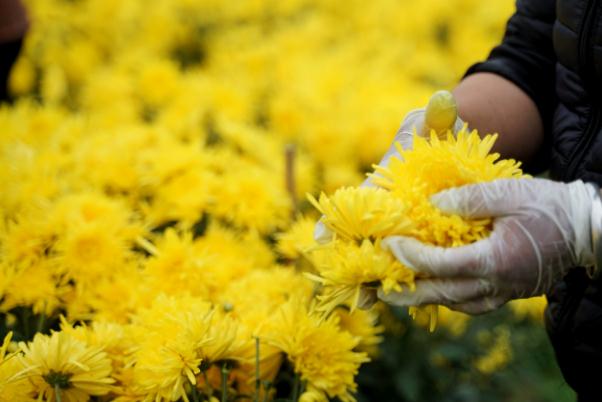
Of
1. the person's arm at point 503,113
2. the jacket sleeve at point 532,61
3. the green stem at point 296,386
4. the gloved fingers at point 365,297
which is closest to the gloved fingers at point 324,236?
the gloved fingers at point 365,297

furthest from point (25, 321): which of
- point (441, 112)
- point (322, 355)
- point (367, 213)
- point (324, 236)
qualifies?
point (441, 112)

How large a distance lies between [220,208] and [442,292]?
3.48 ft

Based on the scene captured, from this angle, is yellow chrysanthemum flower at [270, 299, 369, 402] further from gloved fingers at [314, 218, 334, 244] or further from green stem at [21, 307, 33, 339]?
green stem at [21, 307, 33, 339]

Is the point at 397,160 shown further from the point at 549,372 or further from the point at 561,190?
the point at 549,372

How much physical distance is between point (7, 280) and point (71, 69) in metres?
2.31

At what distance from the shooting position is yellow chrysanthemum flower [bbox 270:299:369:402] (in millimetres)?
1359

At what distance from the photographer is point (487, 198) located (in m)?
1.06

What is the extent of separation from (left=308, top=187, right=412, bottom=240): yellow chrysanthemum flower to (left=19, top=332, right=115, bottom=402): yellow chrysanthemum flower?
504 mm

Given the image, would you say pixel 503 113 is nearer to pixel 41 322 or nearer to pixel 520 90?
pixel 520 90

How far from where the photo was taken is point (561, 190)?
1.07 m

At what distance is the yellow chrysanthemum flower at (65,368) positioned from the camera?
122 cm

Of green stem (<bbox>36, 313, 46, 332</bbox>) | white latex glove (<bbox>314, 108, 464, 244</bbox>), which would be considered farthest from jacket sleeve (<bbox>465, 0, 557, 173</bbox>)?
green stem (<bbox>36, 313, 46, 332</bbox>)

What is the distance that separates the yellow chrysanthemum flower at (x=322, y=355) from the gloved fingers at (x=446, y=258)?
0.34 metres

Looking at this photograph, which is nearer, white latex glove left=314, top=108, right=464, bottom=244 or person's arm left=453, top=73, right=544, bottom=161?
white latex glove left=314, top=108, right=464, bottom=244
